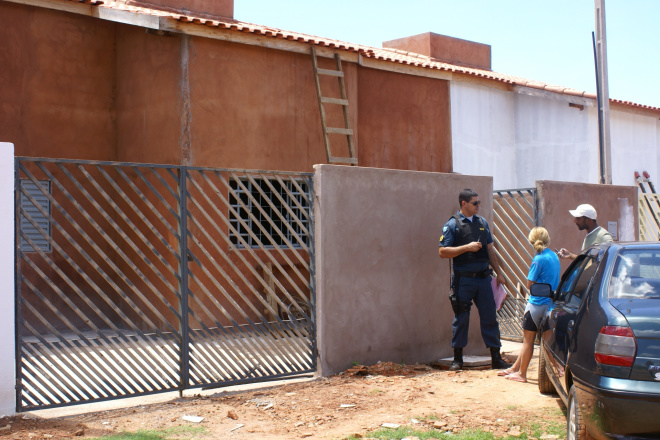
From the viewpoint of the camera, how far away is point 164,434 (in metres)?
5.46

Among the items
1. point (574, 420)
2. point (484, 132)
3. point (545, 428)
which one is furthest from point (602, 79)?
point (574, 420)

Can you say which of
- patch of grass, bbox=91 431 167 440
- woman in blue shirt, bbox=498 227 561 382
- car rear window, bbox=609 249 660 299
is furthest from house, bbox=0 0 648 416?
car rear window, bbox=609 249 660 299

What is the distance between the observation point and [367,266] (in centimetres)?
784

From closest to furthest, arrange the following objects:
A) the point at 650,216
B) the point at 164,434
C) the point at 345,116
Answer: the point at 164,434 < the point at 345,116 < the point at 650,216

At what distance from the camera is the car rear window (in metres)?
4.30

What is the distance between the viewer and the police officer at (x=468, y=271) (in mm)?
7812

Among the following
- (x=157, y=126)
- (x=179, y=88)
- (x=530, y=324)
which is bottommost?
(x=530, y=324)

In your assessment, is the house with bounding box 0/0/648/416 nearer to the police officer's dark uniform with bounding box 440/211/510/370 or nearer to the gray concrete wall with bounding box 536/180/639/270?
the police officer's dark uniform with bounding box 440/211/510/370

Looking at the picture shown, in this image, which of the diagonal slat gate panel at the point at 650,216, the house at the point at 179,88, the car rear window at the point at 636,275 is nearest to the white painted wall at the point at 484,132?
the house at the point at 179,88

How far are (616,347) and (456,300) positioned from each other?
3.94 metres

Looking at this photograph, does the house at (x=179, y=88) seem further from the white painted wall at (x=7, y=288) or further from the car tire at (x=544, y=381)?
the car tire at (x=544, y=381)

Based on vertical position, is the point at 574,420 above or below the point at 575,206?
below

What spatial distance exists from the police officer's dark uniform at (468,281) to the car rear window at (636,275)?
10.4ft

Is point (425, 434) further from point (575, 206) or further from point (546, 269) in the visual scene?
point (575, 206)
